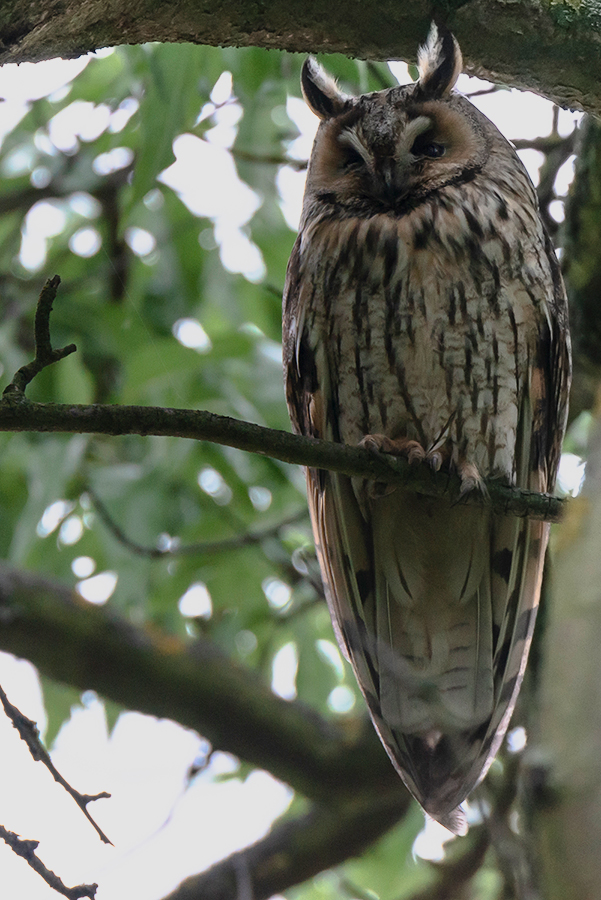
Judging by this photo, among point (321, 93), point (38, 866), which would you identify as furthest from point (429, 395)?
point (38, 866)

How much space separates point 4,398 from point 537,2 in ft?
3.36

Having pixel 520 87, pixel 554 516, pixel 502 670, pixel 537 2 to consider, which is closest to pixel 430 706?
pixel 502 670

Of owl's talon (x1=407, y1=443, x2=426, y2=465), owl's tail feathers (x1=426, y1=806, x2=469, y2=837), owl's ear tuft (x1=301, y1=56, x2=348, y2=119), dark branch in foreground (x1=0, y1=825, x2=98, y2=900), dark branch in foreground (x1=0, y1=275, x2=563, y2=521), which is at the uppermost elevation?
owl's ear tuft (x1=301, y1=56, x2=348, y2=119)

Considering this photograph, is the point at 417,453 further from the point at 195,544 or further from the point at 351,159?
the point at 195,544

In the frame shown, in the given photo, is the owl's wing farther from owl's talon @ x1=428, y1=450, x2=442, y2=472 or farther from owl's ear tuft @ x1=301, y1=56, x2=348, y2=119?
owl's ear tuft @ x1=301, y1=56, x2=348, y2=119

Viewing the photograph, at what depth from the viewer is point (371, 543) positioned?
2465mm

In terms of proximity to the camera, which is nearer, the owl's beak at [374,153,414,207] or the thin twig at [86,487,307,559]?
the owl's beak at [374,153,414,207]

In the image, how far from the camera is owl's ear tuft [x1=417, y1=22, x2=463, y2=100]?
171cm

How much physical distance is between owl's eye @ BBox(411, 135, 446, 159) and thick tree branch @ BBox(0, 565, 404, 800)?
156 centimetres

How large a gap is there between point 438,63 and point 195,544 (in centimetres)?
164

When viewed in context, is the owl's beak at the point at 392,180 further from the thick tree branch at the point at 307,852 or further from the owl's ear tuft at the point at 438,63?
the thick tree branch at the point at 307,852

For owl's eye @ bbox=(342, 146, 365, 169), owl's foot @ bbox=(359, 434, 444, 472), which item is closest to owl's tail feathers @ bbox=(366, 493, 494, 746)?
owl's foot @ bbox=(359, 434, 444, 472)

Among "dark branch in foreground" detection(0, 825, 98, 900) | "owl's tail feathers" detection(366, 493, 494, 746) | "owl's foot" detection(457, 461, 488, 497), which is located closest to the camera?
"dark branch in foreground" detection(0, 825, 98, 900)

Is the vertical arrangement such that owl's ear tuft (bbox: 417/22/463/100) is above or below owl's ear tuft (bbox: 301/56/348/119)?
below
